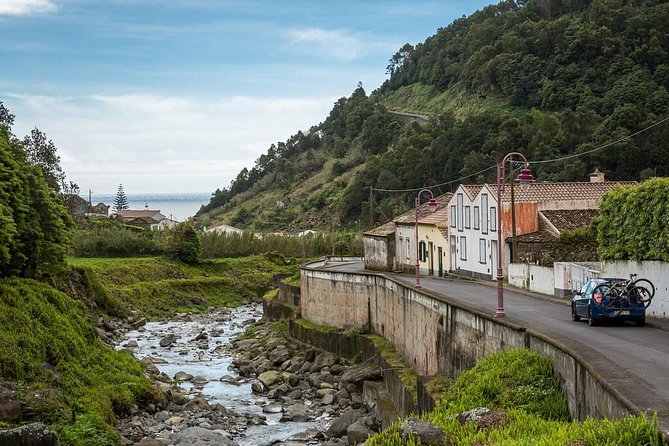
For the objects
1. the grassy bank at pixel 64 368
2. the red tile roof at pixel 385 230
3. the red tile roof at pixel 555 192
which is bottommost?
the grassy bank at pixel 64 368

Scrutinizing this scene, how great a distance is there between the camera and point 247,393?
38625 mm

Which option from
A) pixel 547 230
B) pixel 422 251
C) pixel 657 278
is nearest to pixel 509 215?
pixel 547 230

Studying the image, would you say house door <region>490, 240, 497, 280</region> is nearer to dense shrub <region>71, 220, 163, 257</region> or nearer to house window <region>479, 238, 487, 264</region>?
house window <region>479, 238, 487, 264</region>

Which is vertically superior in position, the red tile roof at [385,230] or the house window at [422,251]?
the red tile roof at [385,230]

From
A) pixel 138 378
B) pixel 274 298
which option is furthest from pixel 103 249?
pixel 138 378

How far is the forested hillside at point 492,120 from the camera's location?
81125 millimetres

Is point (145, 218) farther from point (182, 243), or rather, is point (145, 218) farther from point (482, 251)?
point (482, 251)

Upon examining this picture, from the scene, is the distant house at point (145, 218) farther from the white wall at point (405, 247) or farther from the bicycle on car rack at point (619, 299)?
the bicycle on car rack at point (619, 299)

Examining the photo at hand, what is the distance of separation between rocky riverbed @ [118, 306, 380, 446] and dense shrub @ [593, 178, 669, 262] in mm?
10932

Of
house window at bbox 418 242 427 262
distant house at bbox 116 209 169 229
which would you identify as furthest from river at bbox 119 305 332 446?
distant house at bbox 116 209 169 229

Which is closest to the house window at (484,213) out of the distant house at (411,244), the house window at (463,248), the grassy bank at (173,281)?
the house window at (463,248)

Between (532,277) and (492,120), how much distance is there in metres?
59.7

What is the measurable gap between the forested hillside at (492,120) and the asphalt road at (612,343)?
81.2 ft

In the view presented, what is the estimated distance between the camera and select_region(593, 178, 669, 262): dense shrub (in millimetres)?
26484
